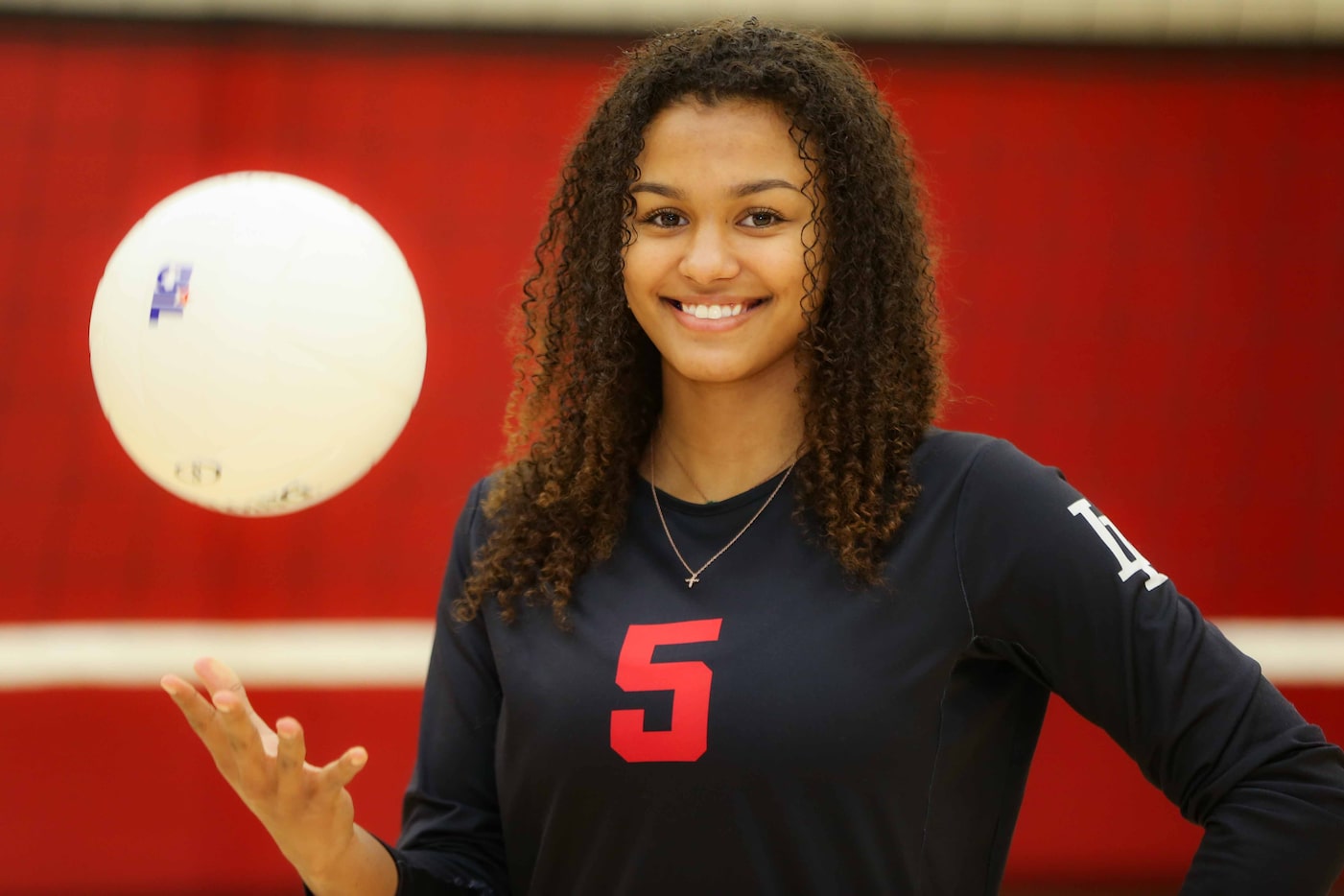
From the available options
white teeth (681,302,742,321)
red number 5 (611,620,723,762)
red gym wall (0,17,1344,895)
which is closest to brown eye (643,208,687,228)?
white teeth (681,302,742,321)

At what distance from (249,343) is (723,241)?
20.7 inches

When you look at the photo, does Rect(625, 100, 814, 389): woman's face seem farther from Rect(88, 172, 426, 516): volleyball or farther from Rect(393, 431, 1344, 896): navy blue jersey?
Rect(88, 172, 426, 516): volleyball

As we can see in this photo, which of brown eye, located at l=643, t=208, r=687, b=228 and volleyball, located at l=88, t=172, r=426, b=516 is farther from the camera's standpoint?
brown eye, located at l=643, t=208, r=687, b=228

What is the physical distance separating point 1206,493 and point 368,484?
6.96ft

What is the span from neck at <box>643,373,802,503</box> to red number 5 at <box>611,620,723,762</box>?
20 centimetres

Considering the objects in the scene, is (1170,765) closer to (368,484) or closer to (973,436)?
(973,436)

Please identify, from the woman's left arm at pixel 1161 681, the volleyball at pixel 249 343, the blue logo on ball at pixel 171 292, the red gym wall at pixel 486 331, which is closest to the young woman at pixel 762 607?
the woman's left arm at pixel 1161 681

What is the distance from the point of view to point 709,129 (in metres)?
1.56

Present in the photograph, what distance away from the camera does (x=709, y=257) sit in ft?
4.93

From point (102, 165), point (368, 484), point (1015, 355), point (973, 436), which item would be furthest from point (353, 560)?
point (973, 436)

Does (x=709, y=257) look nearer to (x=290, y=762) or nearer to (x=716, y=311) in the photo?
(x=716, y=311)

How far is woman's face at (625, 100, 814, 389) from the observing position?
1.52 meters

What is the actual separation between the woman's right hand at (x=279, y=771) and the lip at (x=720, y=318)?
58 centimetres

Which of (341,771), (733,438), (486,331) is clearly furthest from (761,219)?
(486,331)
